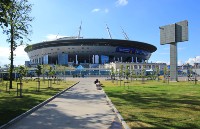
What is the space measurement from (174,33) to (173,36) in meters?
0.74

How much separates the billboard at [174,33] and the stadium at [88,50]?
78.4 metres

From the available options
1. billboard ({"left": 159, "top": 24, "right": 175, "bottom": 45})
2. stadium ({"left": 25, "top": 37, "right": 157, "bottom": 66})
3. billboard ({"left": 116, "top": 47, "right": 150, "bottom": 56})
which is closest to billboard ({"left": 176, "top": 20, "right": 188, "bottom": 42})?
billboard ({"left": 159, "top": 24, "right": 175, "bottom": 45})

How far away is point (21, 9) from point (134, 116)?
1207 inches

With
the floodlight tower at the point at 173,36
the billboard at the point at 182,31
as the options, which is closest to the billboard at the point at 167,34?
the floodlight tower at the point at 173,36

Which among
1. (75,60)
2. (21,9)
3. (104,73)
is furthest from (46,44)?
(21,9)

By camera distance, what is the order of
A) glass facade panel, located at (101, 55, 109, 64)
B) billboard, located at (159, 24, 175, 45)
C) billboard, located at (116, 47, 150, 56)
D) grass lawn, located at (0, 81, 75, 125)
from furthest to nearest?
glass facade panel, located at (101, 55, 109, 64) < billboard, located at (116, 47, 150, 56) < billboard, located at (159, 24, 175, 45) < grass lawn, located at (0, 81, 75, 125)

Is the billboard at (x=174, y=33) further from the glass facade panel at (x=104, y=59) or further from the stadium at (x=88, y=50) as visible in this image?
Answer: the glass facade panel at (x=104, y=59)

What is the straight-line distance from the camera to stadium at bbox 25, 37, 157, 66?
502 ft

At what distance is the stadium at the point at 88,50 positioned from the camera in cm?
15312

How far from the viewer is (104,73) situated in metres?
139

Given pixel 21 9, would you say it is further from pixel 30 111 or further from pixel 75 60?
pixel 75 60

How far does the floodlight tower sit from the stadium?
78.8 m

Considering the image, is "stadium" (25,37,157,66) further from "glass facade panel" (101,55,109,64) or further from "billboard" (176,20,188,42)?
"billboard" (176,20,188,42)

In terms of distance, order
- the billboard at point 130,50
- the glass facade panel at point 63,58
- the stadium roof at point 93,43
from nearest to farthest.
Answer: the stadium roof at point 93,43, the billboard at point 130,50, the glass facade panel at point 63,58
